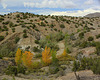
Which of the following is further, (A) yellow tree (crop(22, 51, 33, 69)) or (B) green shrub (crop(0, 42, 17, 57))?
(B) green shrub (crop(0, 42, 17, 57))

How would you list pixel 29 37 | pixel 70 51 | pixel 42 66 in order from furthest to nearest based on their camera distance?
1. pixel 29 37
2. pixel 70 51
3. pixel 42 66

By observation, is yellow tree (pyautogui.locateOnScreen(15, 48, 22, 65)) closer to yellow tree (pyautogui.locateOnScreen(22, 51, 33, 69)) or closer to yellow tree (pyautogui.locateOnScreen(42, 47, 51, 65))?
yellow tree (pyautogui.locateOnScreen(22, 51, 33, 69))

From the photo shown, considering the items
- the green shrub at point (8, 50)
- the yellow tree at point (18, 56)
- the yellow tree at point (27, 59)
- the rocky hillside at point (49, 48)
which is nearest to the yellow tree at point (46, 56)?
the rocky hillside at point (49, 48)

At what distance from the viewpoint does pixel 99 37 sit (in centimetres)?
2133

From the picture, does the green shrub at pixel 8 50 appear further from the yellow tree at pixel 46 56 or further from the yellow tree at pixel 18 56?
the yellow tree at pixel 46 56

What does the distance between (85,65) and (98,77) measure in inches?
110

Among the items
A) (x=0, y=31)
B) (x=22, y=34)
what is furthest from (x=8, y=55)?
(x=0, y=31)

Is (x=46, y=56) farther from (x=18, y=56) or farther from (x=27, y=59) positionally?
(x=18, y=56)

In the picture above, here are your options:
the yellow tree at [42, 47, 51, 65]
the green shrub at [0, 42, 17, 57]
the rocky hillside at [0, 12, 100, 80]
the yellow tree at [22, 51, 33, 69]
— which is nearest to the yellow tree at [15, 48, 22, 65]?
the rocky hillside at [0, 12, 100, 80]

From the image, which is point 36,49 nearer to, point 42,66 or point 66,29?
point 42,66

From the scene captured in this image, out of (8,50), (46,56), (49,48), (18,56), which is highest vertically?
(49,48)

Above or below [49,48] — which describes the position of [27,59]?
below

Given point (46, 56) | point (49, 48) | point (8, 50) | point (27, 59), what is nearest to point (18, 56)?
point (27, 59)

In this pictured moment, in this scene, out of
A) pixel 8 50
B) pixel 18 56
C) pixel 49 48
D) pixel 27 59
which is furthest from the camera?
pixel 8 50
